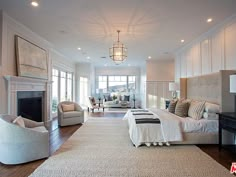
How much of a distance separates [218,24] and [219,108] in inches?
82.3

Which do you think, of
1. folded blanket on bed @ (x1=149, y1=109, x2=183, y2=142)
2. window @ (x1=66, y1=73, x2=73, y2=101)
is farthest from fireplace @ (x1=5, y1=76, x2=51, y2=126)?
folded blanket on bed @ (x1=149, y1=109, x2=183, y2=142)

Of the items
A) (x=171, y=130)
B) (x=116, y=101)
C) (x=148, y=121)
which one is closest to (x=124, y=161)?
(x=148, y=121)

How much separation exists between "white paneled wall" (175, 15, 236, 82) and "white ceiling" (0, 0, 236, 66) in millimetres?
248

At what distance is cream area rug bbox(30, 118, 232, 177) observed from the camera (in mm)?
2686

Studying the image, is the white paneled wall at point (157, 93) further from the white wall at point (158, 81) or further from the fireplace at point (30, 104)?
the fireplace at point (30, 104)

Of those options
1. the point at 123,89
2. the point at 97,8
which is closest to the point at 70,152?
the point at 97,8

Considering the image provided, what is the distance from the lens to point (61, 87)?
28.9 ft

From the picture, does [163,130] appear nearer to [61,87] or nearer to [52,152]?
[52,152]

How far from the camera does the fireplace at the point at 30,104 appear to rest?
4.76 m

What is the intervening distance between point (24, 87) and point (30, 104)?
0.68m

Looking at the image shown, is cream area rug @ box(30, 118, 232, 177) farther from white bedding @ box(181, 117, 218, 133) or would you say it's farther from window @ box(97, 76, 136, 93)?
window @ box(97, 76, 136, 93)

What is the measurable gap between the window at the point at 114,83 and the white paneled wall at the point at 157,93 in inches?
134

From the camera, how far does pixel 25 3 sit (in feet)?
11.0

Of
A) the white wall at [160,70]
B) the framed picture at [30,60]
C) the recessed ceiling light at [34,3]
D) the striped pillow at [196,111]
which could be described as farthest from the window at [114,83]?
the recessed ceiling light at [34,3]
